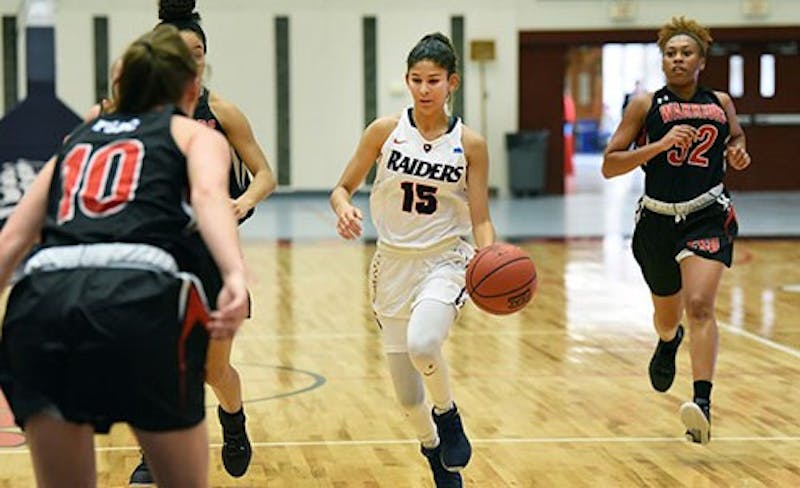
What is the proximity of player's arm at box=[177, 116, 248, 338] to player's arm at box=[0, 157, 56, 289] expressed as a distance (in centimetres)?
34

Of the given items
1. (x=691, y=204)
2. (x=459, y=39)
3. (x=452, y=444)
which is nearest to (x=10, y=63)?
(x=459, y=39)

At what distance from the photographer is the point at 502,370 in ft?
28.9

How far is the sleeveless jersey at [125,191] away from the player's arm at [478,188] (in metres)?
2.11

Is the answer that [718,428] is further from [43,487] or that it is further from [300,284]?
[300,284]

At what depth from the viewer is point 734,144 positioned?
6.84 metres

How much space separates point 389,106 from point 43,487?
2026 cm

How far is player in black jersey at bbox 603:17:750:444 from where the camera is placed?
6.64 metres

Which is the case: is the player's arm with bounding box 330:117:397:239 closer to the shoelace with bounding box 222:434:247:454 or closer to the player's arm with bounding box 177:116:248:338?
the shoelace with bounding box 222:434:247:454

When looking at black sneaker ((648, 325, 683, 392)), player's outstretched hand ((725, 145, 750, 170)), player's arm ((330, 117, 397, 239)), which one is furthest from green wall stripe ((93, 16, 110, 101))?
player's arm ((330, 117, 397, 239))

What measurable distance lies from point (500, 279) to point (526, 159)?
720 inches

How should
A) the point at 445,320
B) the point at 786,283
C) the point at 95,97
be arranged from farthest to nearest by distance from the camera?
the point at 95,97
the point at 786,283
the point at 445,320

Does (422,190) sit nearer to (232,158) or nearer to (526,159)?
(232,158)

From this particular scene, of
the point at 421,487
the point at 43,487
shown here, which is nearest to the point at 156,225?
the point at 43,487

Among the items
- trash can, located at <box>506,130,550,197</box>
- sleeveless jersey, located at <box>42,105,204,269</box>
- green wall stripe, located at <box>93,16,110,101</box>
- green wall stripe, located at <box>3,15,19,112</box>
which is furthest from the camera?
trash can, located at <box>506,130,550,197</box>
